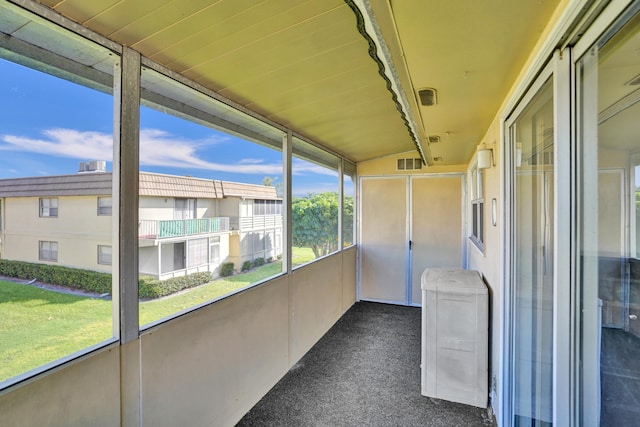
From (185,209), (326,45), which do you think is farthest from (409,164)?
(185,209)

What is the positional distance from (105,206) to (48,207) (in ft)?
0.69

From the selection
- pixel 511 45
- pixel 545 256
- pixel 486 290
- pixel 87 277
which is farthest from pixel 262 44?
pixel 486 290

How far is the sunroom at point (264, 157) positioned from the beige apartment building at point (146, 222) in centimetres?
2

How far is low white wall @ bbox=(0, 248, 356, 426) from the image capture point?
4.08 feet

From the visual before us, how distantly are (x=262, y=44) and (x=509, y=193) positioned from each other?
174cm

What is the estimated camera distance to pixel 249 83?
2.06 meters

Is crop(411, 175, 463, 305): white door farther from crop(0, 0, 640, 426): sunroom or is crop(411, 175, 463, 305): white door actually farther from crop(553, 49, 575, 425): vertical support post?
crop(553, 49, 575, 425): vertical support post

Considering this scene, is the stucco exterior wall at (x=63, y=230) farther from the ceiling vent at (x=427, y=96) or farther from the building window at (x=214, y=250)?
the ceiling vent at (x=427, y=96)

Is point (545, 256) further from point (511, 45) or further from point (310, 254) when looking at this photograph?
point (310, 254)

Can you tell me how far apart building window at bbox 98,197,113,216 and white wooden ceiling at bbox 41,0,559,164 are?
73 cm

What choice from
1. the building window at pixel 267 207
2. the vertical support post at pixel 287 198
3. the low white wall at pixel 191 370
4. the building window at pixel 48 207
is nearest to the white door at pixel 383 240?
the low white wall at pixel 191 370

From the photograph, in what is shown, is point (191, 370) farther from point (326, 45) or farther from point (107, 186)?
point (326, 45)

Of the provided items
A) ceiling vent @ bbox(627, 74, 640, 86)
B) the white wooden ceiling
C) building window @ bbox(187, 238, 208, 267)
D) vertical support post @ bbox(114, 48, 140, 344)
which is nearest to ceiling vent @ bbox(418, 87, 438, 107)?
the white wooden ceiling

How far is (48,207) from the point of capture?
131 centimetres
